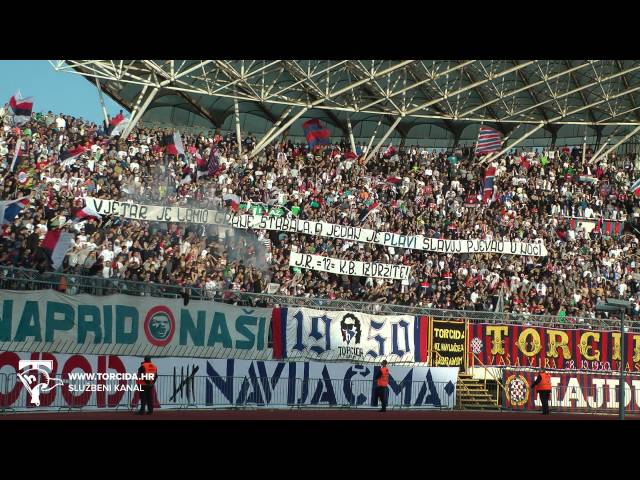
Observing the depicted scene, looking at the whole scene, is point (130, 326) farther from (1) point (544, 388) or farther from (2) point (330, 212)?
(2) point (330, 212)

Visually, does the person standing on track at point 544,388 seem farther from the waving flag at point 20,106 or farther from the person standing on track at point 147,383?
the waving flag at point 20,106

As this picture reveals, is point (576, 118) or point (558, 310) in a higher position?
point (576, 118)

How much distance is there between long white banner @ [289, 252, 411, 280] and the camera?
4006 cm

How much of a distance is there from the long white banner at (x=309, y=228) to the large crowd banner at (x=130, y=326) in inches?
321

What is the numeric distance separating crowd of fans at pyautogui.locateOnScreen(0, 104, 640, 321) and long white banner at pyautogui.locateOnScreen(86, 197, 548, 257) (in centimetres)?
34

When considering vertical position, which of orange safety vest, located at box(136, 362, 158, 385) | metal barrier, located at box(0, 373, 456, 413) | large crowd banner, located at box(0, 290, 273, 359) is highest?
large crowd banner, located at box(0, 290, 273, 359)

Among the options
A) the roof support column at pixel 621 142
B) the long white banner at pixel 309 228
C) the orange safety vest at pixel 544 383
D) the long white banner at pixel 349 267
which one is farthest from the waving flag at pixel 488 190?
the orange safety vest at pixel 544 383

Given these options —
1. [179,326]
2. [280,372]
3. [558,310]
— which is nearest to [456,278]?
[558,310]

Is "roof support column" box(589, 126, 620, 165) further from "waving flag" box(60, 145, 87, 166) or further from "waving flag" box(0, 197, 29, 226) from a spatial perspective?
"waving flag" box(0, 197, 29, 226)

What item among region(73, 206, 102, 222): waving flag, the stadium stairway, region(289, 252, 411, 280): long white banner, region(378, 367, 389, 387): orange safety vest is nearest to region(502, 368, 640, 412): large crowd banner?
the stadium stairway
